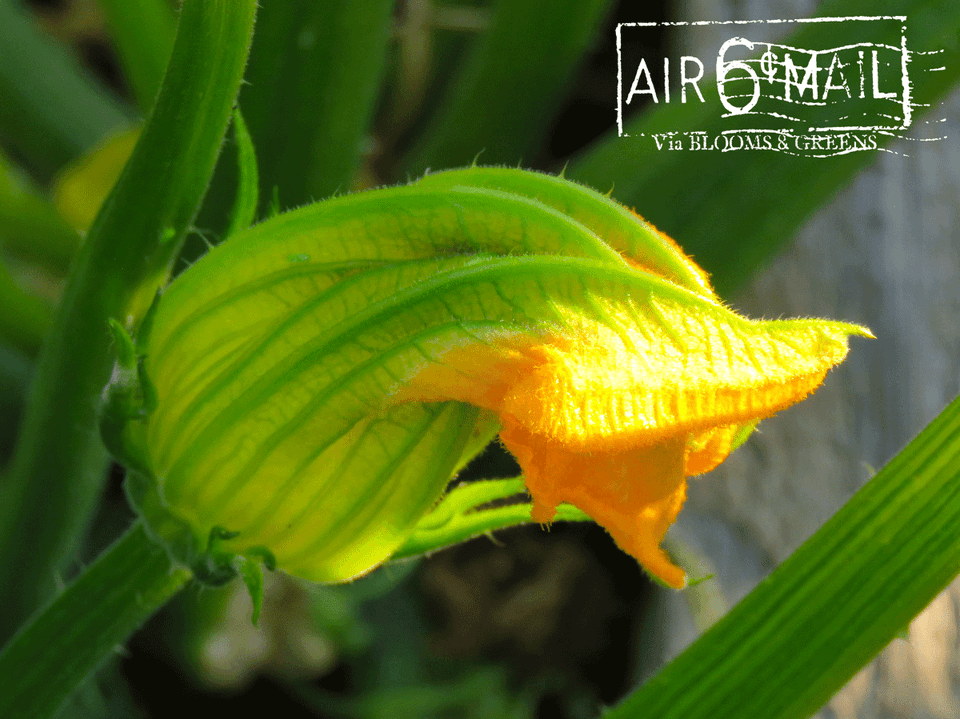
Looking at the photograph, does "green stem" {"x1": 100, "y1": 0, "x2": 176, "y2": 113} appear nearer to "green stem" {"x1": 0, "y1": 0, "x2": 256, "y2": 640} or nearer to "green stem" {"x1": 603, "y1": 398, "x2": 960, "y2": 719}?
"green stem" {"x1": 0, "y1": 0, "x2": 256, "y2": 640}

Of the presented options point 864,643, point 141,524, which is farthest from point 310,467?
point 864,643

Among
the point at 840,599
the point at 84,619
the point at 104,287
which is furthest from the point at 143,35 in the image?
the point at 840,599

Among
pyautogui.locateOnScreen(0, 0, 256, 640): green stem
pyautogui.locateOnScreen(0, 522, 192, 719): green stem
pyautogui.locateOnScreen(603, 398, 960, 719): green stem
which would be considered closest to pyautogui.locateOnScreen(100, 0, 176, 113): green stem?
pyautogui.locateOnScreen(0, 0, 256, 640): green stem

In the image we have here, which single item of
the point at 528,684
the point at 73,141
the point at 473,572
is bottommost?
the point at 528,684

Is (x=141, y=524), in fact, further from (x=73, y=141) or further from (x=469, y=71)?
(x=73, y=141)

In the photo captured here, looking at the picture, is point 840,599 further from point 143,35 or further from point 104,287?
point 143,35

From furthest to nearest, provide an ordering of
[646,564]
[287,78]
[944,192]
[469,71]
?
[944,192] < [469,71] < [287,78] < [646,564]

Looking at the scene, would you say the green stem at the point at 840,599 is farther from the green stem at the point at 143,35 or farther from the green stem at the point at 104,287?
the green stem at the point at 143,35

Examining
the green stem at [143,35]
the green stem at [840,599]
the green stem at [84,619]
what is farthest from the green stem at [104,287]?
the green stem at [143,35]
